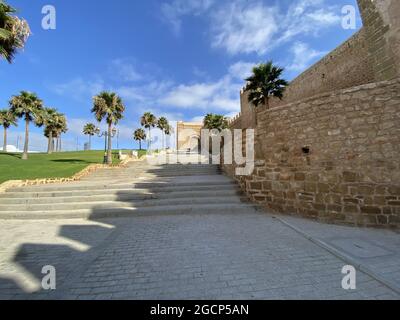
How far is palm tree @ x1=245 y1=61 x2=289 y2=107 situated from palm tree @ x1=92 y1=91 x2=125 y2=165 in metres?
12.1

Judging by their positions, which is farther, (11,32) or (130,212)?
(11,32)

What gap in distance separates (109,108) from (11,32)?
12.8 meters

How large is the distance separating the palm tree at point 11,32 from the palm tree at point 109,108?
12.1 m

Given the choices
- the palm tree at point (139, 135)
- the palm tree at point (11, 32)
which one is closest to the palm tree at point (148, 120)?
the palm tree at point (139, 135)

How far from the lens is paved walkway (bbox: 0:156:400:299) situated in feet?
8.62

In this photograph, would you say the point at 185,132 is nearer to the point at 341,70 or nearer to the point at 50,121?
the point at 50,121

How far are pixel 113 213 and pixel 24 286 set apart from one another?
3592 millimetres

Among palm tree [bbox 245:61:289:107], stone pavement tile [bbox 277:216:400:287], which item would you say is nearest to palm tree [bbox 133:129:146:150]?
palm tree [bbox 245:61:289:107]

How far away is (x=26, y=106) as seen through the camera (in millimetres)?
23500

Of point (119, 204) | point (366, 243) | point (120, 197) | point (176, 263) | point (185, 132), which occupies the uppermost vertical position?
point (185, 132)

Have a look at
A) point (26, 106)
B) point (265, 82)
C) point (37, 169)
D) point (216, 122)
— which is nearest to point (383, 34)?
point (265, 82)

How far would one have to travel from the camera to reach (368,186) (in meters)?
5.02

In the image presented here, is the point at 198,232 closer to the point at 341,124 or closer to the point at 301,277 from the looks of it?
the point at 301,277

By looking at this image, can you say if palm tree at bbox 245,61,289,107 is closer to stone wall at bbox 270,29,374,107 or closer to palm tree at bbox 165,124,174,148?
stone wall at bbox 270,29,374,107
